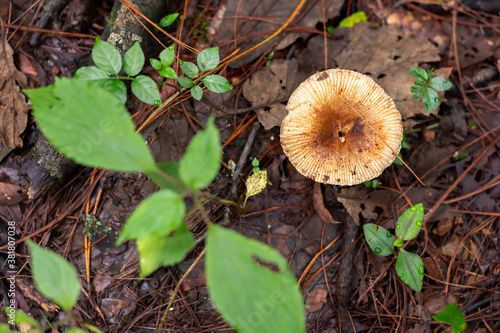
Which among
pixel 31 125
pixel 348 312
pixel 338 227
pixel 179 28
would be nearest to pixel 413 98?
pixel 338 227

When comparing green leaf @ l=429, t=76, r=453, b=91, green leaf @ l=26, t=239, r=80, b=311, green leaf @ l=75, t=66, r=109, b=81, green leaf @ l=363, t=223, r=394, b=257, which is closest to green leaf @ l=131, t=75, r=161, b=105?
green leaf @ l=75, t=66, r=109, b=81

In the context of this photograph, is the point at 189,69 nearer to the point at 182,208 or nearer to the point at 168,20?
the point at 168,20

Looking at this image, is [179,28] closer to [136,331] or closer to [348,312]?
[136,331]

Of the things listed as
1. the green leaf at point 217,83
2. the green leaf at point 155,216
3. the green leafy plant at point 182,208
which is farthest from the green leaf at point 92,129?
the green leaf at point 217,83

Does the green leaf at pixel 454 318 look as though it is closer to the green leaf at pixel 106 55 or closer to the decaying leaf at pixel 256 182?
the decaying leaf at pixel 256 182

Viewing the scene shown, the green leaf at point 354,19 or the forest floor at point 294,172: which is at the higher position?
the green leaf at point 354,19

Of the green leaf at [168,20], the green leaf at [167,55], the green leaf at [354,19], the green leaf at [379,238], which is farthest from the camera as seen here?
the green leaf at [354,19]
